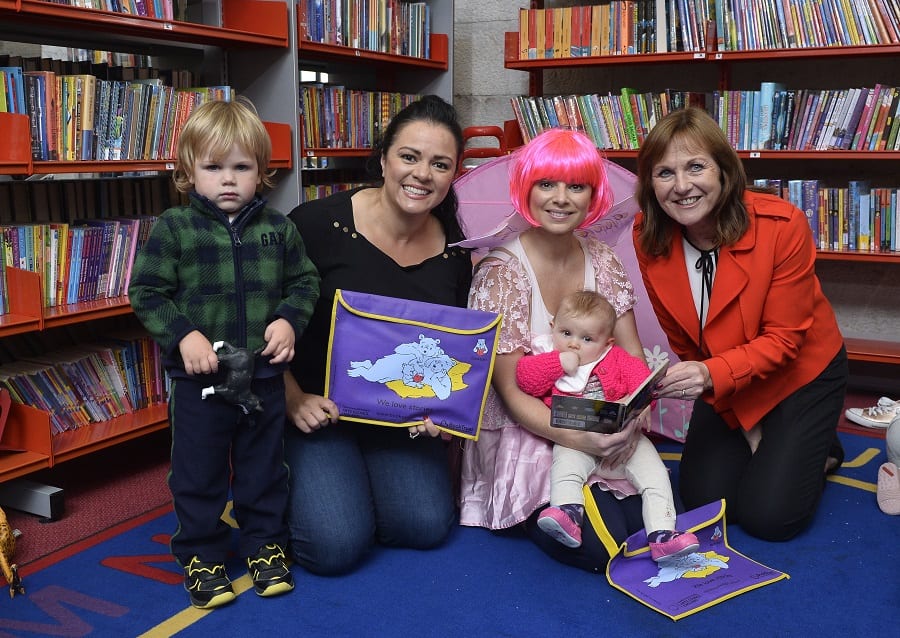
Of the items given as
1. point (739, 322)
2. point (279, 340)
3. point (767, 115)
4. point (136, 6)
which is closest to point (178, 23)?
point (136, 6)

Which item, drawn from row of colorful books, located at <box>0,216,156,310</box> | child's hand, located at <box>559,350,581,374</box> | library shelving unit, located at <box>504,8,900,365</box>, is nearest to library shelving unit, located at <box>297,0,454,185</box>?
library shelving unit, located at <box>504,8,900,365</box>

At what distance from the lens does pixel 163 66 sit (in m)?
3.47

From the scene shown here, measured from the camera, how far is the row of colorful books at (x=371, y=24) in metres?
3.67

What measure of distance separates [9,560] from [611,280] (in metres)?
1.71

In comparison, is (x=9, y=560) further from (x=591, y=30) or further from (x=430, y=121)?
(x=591, y=30)

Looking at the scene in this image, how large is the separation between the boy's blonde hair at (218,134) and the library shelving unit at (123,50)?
66 centimetres

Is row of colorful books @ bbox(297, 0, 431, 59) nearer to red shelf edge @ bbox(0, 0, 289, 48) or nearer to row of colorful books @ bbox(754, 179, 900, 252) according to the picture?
red shelf edge @ bbox(0, 0, 289, 48)

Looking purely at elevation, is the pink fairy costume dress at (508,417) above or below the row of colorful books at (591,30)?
below

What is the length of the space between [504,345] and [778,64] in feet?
8.29

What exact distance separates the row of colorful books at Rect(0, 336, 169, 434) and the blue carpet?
1.84 ft

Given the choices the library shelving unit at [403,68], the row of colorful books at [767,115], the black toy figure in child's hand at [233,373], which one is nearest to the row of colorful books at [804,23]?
the row of colorful books at [767,115]

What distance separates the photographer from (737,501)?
2516mm

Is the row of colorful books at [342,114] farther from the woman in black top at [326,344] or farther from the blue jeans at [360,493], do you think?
the blue jeans at [360,493]

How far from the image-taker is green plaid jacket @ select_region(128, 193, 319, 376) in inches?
77.4
